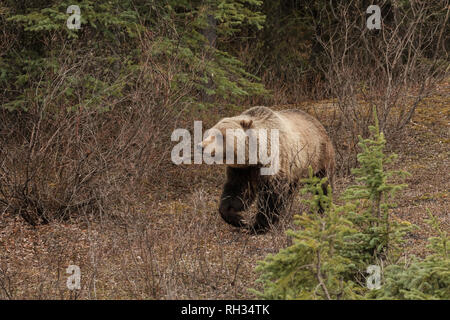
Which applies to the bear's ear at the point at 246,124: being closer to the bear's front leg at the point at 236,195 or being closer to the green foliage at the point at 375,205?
the bear's front leg at the point at 236,195

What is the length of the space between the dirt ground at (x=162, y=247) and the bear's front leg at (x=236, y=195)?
179 mm

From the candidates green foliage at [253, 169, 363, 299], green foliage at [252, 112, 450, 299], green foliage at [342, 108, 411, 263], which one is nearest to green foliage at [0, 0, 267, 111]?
green foliage at [342, 108, 411, 263]

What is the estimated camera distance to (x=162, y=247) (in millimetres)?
5965

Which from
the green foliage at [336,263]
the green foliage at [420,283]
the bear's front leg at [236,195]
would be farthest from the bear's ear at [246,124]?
the green foliage at [420,283]

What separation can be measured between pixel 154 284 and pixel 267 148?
2.57 metres

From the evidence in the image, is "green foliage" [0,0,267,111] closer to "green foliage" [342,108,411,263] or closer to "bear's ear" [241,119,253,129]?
"bear's ear" [241,119,253,129]

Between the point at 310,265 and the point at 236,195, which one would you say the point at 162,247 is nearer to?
the point at 236,195

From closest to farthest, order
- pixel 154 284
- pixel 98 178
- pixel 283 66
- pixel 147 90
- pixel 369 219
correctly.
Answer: pixel 369 219 → pixel 154 284 → pixel 98 178 → pixel 147 90 → pixel 283 66

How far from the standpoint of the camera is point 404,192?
26.5 feet

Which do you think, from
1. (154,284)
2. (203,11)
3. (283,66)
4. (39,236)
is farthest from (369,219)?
(283,66)

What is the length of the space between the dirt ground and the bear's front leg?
18 centimetres

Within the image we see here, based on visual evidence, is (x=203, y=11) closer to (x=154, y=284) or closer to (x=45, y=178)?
(x=45, y=178)

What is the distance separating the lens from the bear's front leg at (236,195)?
22.6 feet

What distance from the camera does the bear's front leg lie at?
6.88m
